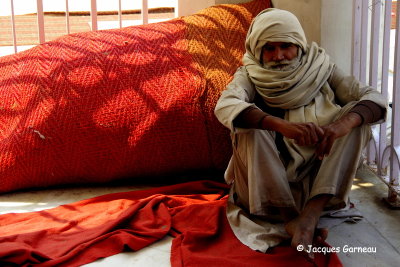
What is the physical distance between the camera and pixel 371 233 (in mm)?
2811

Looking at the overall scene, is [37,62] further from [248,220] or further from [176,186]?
[248,220]

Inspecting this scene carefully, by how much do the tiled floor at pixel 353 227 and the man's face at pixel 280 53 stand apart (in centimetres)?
83

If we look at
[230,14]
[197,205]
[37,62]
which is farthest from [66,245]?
[230,14]

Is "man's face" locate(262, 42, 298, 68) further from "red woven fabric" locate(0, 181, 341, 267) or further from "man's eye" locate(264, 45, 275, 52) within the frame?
"red woven fabric" locate(0, 181, 341, 267)

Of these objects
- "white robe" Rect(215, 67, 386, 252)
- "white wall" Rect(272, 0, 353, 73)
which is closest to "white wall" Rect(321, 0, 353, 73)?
"white wall" Rect(272, 0, 353, 73)

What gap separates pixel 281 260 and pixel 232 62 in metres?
1.52

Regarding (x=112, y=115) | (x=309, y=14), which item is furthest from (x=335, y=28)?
(x=112, y=115)

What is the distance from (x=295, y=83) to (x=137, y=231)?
3.32ft

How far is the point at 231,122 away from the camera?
266 cm

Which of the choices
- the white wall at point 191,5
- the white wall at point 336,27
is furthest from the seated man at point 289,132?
the white wall at point 191,5

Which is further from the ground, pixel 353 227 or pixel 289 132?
pixel 289 132

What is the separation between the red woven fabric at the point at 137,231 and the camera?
8.43ft

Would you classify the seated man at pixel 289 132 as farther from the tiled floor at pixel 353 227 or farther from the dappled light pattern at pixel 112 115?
the dappled light pattern at pixel 112 115

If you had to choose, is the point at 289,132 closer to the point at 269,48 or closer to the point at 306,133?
the point at 306,133
